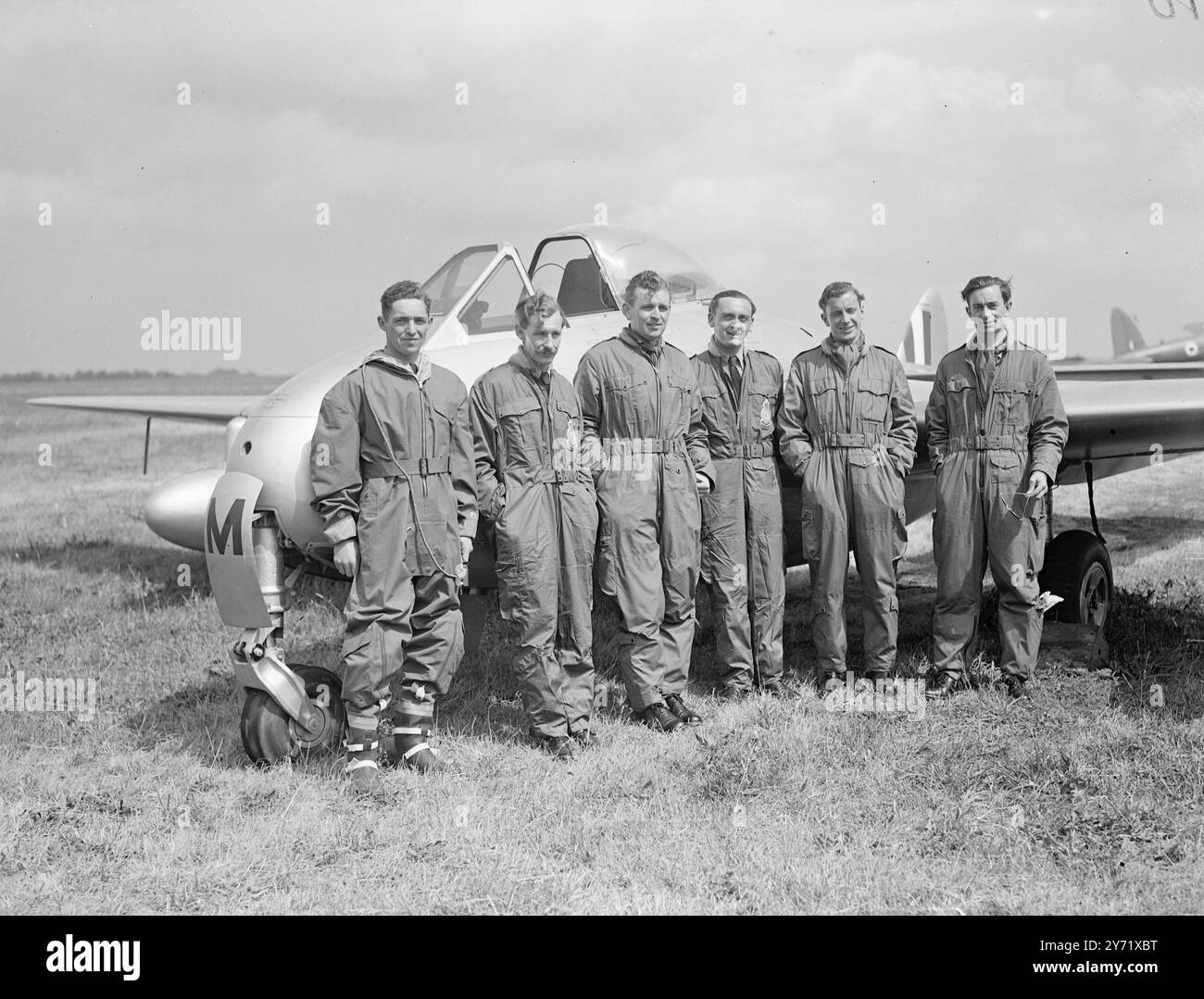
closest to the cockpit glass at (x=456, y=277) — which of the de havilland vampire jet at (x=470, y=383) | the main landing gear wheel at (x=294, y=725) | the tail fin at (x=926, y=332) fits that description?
the de havilland vampire jet at (x=470, y=383)

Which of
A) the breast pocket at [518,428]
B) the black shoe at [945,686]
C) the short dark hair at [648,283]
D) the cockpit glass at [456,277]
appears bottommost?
the black shoe at [945,686]

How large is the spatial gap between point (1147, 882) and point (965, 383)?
9.29ft

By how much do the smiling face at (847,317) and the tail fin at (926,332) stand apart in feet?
24.6

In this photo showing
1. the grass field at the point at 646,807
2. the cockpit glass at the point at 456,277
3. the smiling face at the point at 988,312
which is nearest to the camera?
the grass field at the point at 646,807

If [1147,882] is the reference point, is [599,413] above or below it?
above

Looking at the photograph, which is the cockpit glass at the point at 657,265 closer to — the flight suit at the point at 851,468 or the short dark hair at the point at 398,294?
the flight suit at the point at 851,468

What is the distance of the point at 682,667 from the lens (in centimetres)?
575

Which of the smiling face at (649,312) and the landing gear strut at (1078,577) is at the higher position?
the smiling face at (649,312)

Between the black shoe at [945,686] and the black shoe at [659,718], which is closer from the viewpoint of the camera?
the black shoe at [659,718]

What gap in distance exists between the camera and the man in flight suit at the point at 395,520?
4.79m

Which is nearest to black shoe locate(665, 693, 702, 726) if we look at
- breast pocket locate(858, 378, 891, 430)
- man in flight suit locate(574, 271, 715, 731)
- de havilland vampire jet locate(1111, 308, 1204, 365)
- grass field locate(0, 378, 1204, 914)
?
man in flight suit locate(574, 271, 715, 731)

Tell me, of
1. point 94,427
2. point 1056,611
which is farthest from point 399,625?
point 94,427

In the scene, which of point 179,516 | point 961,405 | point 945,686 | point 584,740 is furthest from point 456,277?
point 179,516
